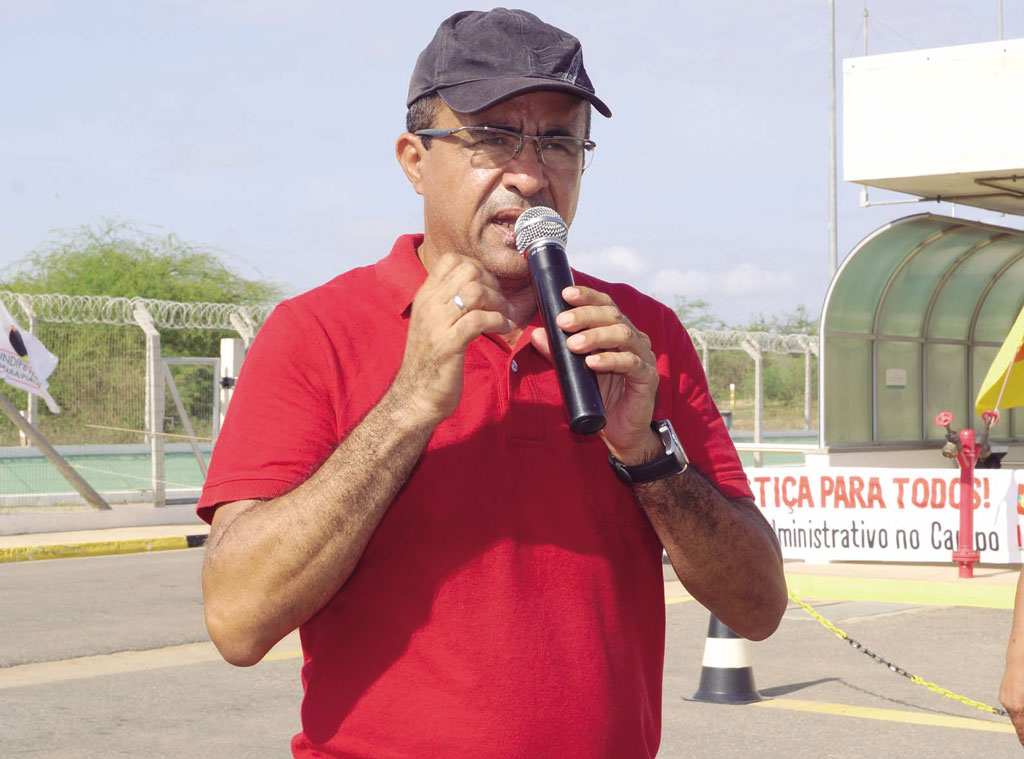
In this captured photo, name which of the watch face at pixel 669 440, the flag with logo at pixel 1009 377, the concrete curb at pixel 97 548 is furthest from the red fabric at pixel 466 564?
the concrete curb at pixel 97 548

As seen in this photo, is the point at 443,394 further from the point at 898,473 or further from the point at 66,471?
the point at 66,471

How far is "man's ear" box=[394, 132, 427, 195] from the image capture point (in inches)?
96.8

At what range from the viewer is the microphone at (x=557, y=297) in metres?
1.99

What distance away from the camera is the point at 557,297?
2.11m

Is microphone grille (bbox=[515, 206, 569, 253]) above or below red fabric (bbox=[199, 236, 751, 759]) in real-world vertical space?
above

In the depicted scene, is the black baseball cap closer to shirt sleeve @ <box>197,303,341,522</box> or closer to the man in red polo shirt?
the man in red polo shirt

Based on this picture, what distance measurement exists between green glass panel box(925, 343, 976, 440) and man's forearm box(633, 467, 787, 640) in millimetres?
16336

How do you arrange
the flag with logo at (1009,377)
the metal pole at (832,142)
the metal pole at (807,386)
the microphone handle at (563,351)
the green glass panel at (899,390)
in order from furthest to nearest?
1. the metal pole at (832,142)
2. the metal pole at (807,386)
3. the green glass panel at (899,390)
4. the flag with logo at (1009,377)
5. the microphone handle at (563,351)

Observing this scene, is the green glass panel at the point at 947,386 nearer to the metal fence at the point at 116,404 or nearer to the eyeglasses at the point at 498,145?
the metal fence at the point at 116,404

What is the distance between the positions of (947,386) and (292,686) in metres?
12.7

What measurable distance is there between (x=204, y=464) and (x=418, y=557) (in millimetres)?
16985

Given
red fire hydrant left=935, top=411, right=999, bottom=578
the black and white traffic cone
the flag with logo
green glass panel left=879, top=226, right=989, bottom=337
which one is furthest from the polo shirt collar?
green glass panel left=879, top=226, right=989, bottom=337

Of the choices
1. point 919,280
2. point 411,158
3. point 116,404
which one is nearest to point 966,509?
point 919,280

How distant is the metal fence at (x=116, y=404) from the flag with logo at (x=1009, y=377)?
464 inches
